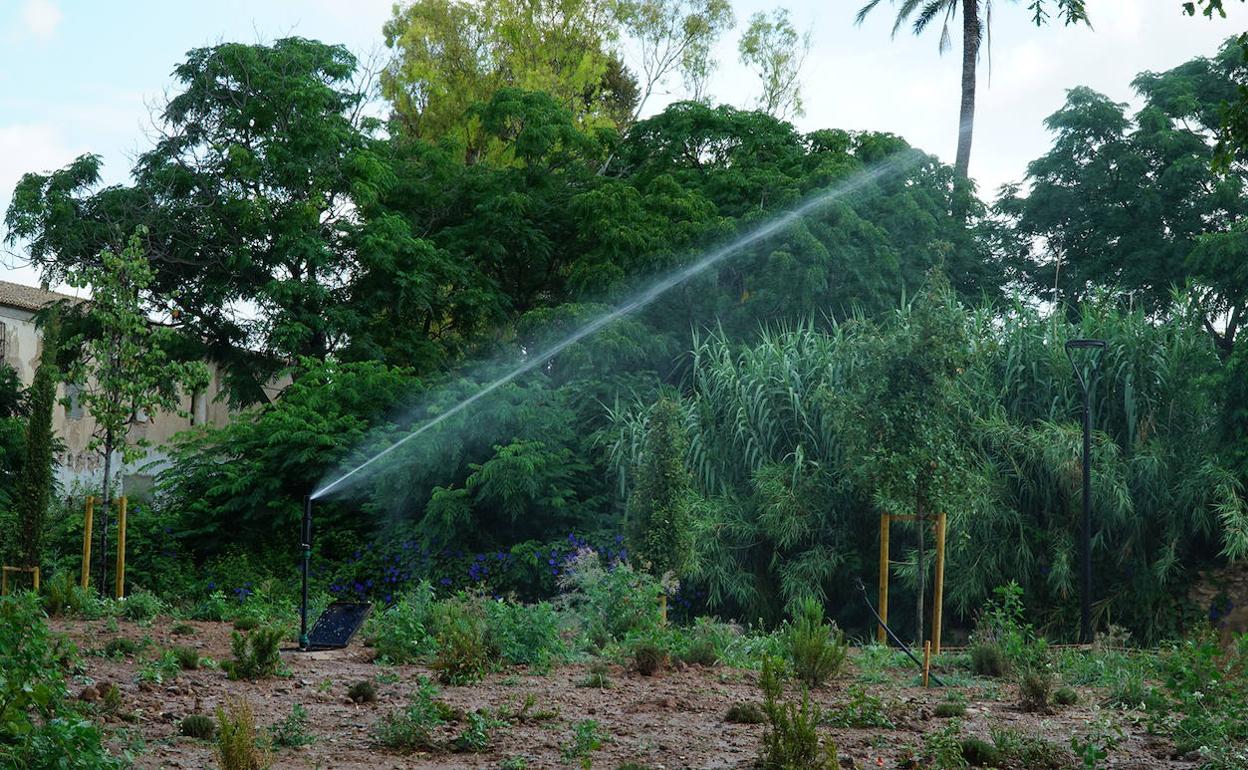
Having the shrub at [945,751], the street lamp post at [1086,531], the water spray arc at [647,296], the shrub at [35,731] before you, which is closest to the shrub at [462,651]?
the shrub at [945,751]

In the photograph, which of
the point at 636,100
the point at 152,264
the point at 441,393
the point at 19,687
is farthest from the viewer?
the point at 636,100

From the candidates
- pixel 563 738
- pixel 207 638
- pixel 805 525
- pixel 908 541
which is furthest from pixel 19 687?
pixel 908 541

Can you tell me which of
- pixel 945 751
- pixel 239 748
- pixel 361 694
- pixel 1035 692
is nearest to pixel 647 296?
pixel 1035 692

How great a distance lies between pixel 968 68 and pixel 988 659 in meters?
22.9

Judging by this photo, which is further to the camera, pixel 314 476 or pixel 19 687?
pixel 314 476

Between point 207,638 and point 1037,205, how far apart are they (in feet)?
77.0

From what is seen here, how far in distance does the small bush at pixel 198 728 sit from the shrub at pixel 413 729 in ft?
2.86

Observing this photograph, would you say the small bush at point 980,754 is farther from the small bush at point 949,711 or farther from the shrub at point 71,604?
the shrub at point 71,604

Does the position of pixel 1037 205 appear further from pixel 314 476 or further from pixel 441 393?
pixel 314 476

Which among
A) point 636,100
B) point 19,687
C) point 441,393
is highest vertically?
point 636,100

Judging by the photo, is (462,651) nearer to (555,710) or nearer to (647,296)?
(555,710)

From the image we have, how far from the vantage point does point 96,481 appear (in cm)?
3170

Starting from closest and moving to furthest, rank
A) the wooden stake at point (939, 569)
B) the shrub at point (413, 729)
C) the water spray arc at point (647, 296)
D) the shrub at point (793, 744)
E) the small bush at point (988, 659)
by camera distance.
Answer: the shrub at point (793, 744), the shrub at point (413, 729), the small bush at point (988, 659), the wooden stake at point (939, 569), the water spray arc at point (647, 296)

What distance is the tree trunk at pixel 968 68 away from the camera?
3072 cm
